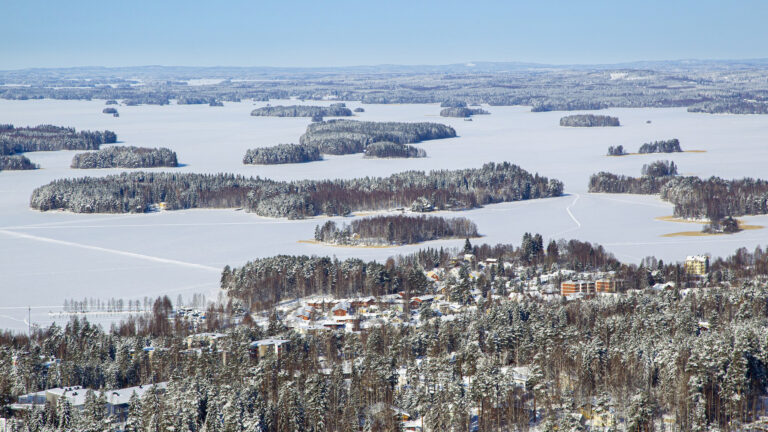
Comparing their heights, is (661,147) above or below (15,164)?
above

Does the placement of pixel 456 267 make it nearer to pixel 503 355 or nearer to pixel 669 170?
pixel 503 355

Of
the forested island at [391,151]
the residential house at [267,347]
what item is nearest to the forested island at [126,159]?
the forested island at [391,151]

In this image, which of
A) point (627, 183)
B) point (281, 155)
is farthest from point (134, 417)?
point (281, 155)

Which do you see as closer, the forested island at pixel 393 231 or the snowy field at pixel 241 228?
the snowy field at pixel 241 228

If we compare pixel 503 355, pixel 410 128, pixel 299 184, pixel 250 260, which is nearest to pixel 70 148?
pixel 410 128

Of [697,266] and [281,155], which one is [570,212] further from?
[281,155]

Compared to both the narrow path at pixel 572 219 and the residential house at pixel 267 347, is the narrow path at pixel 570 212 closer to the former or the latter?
the narrow path at pixel 572 219
